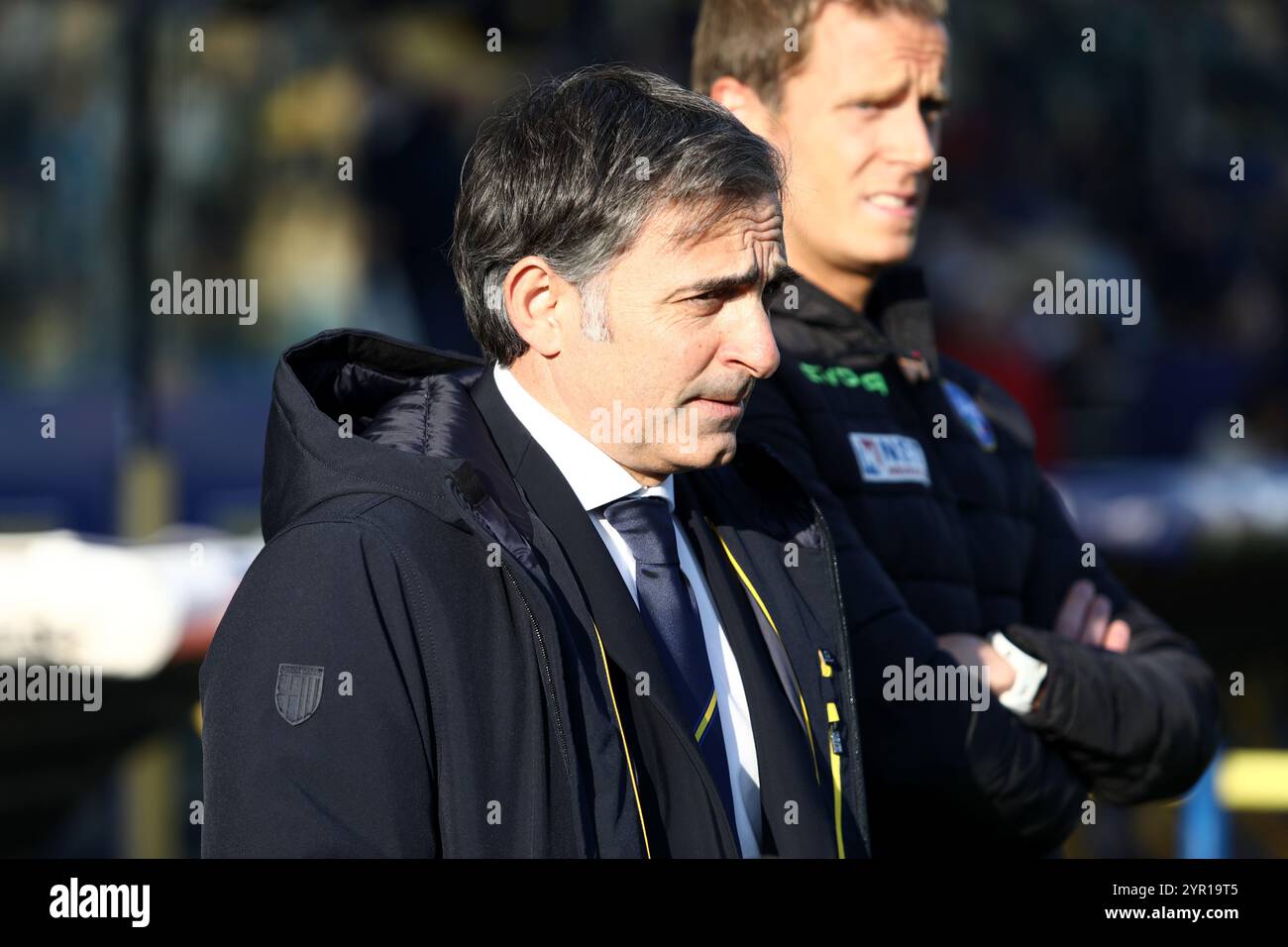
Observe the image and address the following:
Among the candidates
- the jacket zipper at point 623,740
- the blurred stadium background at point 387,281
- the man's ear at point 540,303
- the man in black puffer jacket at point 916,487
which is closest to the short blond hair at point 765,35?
the man in black puffer jacket at point 916,487

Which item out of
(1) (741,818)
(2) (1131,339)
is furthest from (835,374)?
(2) (1131,339)

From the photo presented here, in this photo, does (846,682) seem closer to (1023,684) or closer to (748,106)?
(1023,684)

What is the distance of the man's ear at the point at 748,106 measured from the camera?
257 centimetres

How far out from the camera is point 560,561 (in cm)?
173

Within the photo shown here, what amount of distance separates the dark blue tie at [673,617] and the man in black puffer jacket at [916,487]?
1.33 feet

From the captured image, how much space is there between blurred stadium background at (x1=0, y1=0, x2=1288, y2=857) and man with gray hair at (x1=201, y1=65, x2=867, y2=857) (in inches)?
69.2

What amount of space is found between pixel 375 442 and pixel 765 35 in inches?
45.3

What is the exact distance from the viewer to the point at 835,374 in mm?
2455

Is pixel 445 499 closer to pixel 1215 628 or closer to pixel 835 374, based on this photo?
pixel 835 374

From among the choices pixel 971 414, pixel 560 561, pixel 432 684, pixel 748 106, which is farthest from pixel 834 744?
pixel 748 106

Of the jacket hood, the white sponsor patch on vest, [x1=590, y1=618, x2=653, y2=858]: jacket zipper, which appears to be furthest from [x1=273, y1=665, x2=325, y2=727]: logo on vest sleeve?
the white sponsor patch on vest

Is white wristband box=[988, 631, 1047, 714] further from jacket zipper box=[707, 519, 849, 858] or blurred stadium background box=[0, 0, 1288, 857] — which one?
blurred stadium background box=[0, 0, 1288, 857]

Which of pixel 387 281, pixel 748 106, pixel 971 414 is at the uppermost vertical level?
pixel 387 281
